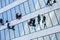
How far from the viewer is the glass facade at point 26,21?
23459 millimetres

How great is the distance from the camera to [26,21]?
26.9 metres

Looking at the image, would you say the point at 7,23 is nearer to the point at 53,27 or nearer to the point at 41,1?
the point at 41,1

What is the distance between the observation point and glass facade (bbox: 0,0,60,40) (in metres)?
23.5

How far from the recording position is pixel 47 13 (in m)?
24.4

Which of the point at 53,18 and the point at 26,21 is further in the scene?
the point at 26,21

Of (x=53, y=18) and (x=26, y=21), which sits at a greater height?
(x=26, y=21)

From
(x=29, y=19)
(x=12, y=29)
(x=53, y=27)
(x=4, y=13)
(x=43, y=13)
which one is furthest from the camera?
(x=4, y=13)

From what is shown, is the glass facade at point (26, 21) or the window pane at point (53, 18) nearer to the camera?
the window pane at point (53, 18)

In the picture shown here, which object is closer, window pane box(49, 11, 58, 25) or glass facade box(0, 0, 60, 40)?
window pane box(49, 11, 58, 25)

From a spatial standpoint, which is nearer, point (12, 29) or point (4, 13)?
point (12, 29)

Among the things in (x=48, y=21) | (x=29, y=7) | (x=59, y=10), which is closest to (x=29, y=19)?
(x=29, y=7)

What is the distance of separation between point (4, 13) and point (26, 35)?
25.1 ft

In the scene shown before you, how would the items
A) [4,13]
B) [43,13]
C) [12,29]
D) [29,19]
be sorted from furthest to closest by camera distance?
1. [4,13]
2. [12,29]
3. [29,19]
4. [43,13]

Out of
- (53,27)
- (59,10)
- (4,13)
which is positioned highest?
(4,13)
